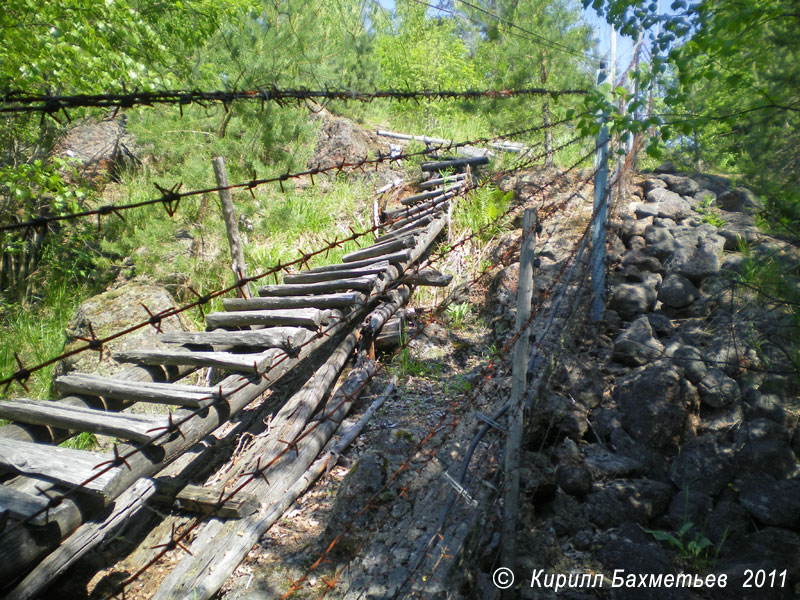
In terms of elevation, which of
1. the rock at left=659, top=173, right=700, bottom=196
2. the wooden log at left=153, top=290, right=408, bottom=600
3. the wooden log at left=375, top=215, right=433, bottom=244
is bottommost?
Result: the wooden log at left=153, top=290, right=408, bottom=600

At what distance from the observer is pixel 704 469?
3.39 metres

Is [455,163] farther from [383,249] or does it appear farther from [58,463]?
[58,463]

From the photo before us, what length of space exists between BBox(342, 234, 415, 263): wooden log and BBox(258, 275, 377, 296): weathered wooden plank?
1.04m

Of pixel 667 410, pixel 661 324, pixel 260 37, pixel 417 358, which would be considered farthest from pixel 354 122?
pixel 667 410

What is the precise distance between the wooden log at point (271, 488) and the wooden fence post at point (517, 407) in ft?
3.07

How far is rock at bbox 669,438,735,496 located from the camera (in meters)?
3.32

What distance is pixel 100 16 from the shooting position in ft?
19.4

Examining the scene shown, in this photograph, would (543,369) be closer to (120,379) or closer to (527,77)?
(120,379)

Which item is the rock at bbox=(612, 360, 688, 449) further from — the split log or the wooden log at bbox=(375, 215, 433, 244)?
the wooden log at bbox=(375, 215, 433, 244)

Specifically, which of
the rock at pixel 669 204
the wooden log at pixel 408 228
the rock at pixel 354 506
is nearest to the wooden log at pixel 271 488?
the rock at pixel 354 506

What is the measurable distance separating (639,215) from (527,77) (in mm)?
4160

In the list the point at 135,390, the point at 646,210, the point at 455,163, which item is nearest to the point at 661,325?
the point at 646,210

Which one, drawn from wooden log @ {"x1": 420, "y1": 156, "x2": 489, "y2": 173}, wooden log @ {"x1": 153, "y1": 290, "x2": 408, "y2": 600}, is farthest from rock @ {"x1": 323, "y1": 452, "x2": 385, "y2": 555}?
wooden log @ {"x1": 420, "y1": 156, "x2": 489, "y2": 173}

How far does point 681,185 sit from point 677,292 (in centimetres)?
366
